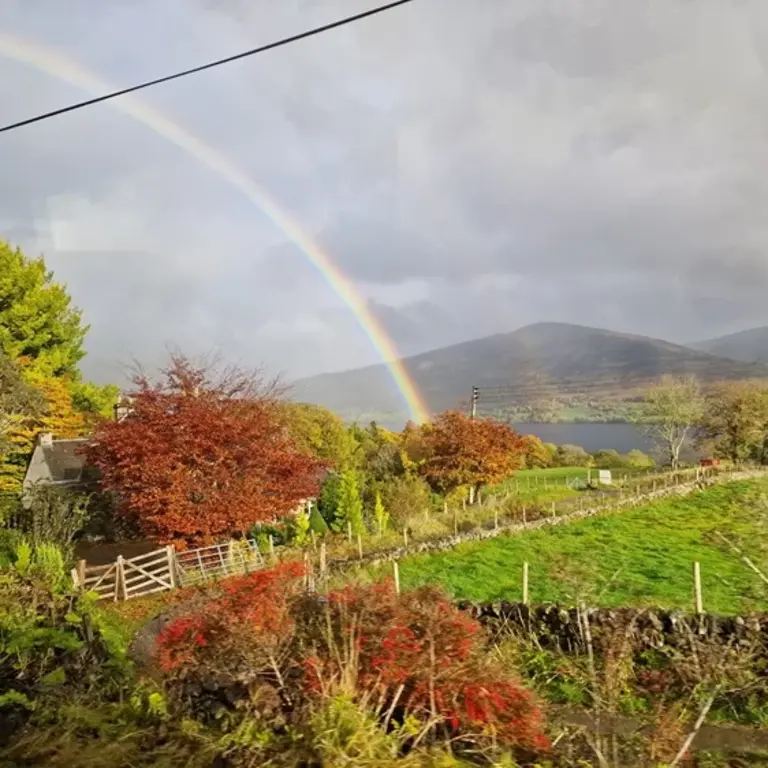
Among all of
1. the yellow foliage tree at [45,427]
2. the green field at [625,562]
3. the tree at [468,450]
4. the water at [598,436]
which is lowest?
the water at [598,436]

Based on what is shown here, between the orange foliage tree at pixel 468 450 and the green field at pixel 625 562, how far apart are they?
20.4 ft

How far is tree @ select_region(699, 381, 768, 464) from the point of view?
133ft

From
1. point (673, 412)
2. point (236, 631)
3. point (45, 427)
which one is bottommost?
point (673, 412)

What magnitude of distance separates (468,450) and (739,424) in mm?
23082

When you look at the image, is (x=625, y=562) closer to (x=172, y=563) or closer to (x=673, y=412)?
(x=172, y=563)

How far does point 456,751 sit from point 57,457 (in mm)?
29007

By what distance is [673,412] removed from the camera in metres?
48.4

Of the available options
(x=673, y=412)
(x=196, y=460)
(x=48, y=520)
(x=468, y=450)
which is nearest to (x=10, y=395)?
(x=48, y=520)

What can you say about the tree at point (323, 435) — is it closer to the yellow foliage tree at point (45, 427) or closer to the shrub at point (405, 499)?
the shrub at point (405, 499)

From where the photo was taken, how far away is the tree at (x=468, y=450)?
29.1 metres

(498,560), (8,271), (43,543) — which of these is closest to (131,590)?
(43,543)

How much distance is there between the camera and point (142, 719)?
4480mm

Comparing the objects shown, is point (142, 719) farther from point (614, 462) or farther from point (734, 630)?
point (614, 462)

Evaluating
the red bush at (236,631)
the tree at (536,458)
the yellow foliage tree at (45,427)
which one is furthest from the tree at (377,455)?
the red bush at (236,631)
